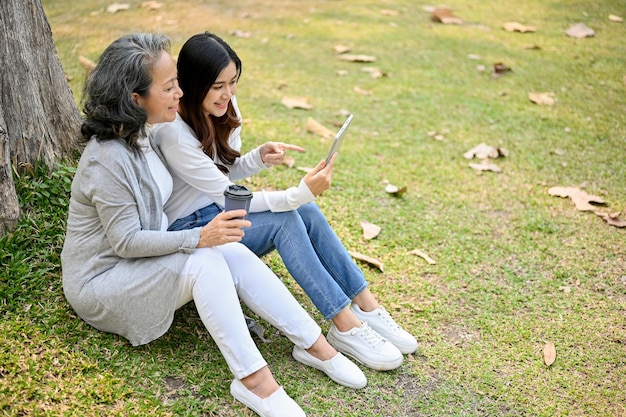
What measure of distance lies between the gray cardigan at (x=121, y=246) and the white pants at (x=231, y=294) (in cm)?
7

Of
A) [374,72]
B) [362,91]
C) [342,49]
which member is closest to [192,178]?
[362,91]

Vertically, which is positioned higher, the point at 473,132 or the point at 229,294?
the point at 229,294

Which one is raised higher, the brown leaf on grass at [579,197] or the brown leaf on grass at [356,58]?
the brown leaf on grass at [356,58]

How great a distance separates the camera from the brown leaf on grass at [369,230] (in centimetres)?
366

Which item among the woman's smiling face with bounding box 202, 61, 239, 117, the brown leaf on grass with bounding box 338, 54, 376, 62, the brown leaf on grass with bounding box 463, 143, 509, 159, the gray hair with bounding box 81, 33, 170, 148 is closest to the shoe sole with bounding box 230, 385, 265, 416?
the gray hair with bounding box 81, 33, 170, 148

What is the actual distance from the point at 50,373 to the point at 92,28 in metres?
4.33

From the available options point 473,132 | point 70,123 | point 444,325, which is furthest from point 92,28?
point 444,325

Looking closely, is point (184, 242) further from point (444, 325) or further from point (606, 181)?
point (606, 181)

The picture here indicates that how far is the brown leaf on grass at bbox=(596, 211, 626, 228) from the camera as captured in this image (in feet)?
12.7

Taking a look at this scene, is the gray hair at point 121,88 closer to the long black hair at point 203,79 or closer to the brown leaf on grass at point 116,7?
the long black hair at point 203,79

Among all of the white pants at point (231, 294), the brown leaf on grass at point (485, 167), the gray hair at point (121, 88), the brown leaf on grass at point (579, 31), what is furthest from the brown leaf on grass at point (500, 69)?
the gray hair at point (121, 88)

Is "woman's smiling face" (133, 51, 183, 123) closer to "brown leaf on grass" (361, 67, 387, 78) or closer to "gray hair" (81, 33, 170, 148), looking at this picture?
"gray hair" (81, 33, 170, 148)

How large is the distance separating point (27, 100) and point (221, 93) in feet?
3.06

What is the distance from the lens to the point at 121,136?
2.35 meters
